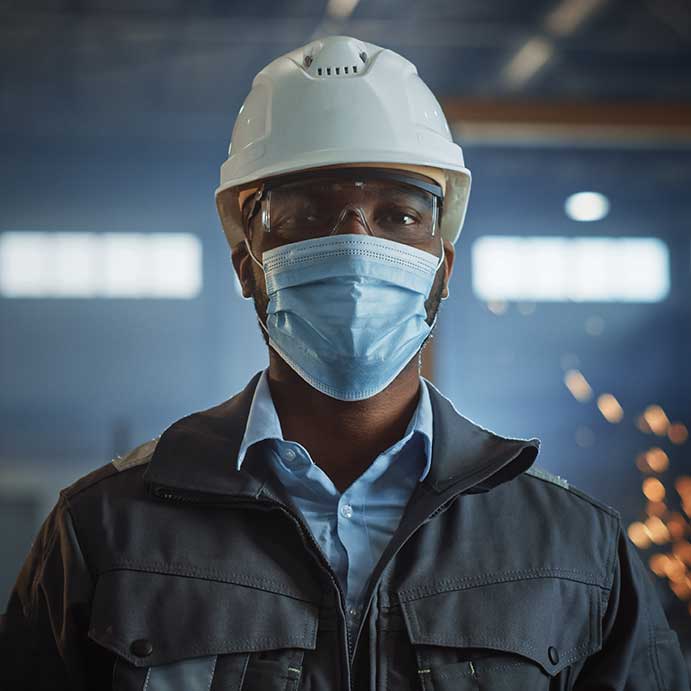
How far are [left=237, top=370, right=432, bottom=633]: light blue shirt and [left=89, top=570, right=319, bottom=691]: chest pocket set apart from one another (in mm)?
87

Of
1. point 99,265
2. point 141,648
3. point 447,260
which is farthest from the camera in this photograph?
point 99,265

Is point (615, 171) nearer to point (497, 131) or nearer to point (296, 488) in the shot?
point (497, 131)

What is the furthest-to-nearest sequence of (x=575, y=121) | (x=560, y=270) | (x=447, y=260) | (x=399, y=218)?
(x=560, y=270) < (x=575, y=121) < (x=447, y=260) < (x=399, y=218)

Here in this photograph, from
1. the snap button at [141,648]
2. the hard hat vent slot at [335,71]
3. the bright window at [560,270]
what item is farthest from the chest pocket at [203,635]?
the bright window at [560,270]

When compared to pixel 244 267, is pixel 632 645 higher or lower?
lower

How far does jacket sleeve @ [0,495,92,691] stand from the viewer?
1387mm

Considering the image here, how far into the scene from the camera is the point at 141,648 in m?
1.33

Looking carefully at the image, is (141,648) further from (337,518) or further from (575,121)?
(575,121)

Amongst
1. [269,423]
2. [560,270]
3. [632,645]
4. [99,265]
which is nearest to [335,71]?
[269,423]

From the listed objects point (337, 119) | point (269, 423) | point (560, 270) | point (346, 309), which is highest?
point (560, 270)

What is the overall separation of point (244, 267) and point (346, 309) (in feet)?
0.76

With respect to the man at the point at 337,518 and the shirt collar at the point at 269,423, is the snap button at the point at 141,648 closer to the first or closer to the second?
the man at the point at 337,518

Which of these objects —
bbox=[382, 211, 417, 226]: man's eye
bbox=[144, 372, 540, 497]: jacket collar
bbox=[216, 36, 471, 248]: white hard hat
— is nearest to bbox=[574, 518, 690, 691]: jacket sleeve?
bbox=[144, 372, 540, 497]: jacket collar

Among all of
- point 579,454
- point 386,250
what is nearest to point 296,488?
point 386,250
